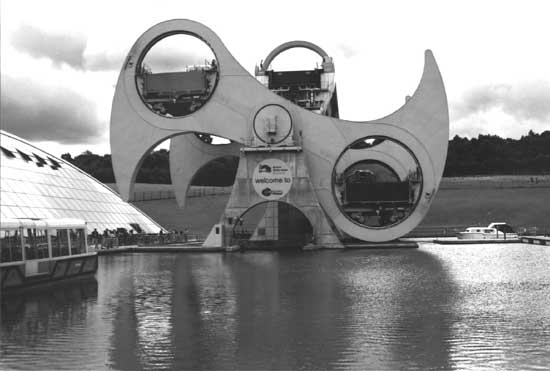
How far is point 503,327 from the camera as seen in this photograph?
14094 millimetres

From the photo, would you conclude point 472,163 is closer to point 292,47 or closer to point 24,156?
point 292,47

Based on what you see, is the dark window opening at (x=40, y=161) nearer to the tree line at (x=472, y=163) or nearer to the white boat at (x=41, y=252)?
the white boat at (x=41, y=252)

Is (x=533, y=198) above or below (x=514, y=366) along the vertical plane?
above

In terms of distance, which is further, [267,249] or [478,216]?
[478,216]

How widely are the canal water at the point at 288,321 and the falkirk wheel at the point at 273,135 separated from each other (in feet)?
57.4

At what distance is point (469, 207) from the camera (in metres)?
73.7

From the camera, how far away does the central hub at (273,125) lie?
44.7 meters

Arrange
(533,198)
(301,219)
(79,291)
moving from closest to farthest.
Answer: (79,291)
(301,219)
(533,198)

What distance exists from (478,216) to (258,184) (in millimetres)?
33124

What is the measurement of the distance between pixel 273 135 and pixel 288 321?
30.3m

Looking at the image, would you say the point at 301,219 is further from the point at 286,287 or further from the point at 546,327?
the point at 546,327

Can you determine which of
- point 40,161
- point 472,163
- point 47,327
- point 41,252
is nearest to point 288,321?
point 47,327

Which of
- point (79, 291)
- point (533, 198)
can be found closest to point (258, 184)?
point (79, 291)

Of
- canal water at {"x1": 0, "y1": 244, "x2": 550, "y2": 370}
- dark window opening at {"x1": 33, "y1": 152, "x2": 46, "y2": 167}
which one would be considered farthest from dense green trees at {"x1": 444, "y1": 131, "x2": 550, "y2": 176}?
canal water at {"x1": 0, "y1": 244, "x2": 550, "y2": 370}
